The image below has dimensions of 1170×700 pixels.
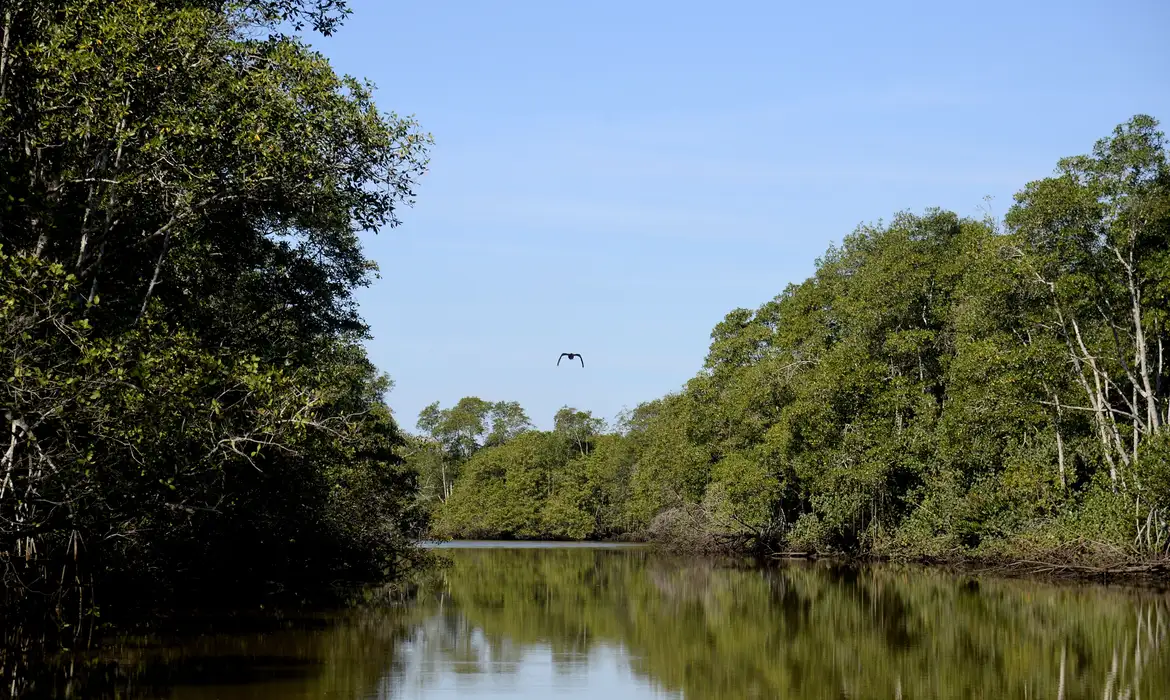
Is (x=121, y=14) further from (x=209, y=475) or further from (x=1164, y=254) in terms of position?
(x=1164, y=254)

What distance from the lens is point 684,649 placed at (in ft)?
57.9

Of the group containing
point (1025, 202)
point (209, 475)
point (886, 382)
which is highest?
point (1025, 202)

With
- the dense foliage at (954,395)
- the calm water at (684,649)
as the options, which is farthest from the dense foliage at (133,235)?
the dense foliage at (954,395)

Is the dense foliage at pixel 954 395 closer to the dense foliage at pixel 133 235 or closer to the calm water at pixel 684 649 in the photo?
the calm water at pixel 684 649

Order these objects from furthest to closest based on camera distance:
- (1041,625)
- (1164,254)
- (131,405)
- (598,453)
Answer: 1. (598,453)
2. (1164,254)
3. (1041,625)
4. (131,405)

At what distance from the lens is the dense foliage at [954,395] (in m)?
29.3

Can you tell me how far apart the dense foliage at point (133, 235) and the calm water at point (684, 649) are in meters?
1.81

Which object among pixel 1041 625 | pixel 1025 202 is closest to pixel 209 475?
pixel 1041 625

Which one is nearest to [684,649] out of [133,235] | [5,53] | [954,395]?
[133,235]

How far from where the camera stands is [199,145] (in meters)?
14.1

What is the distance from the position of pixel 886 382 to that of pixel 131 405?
33337mm

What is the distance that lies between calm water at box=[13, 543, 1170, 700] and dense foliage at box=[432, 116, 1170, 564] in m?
5.60

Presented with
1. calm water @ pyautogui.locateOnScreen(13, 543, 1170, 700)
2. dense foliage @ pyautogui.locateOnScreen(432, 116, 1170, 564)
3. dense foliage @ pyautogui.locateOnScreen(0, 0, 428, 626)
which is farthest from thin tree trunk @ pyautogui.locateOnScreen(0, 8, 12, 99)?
dense foliage @ pyautogui.locateOnScreen(432, 116, 1170, 564)

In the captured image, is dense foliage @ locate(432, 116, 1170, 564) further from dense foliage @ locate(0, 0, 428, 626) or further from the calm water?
dense foliage @ locate(0, 0, 428, 626)
